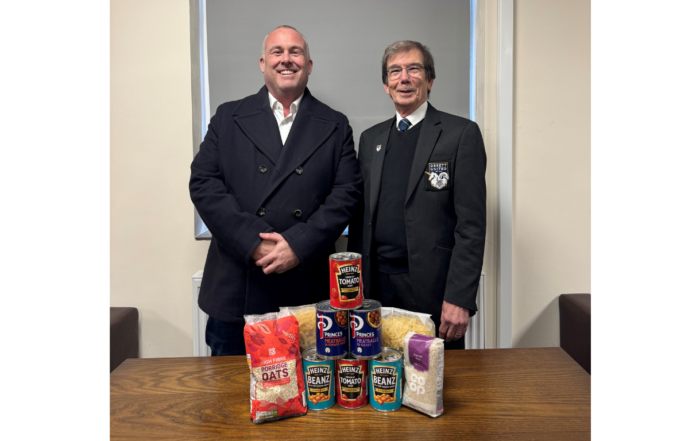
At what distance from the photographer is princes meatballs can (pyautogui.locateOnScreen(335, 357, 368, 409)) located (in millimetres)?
946

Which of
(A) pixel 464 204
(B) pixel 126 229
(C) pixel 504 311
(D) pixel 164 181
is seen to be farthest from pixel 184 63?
(C) pixel 504 311

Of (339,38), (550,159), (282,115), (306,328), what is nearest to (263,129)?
(282,115)

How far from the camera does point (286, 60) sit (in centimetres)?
172

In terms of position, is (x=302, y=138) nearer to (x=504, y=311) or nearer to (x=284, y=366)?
(x=284, y=366)

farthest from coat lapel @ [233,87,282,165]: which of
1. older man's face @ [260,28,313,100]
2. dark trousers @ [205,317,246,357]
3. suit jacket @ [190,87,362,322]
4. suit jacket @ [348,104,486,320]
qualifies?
dark trousers @ [205,317,246,357]

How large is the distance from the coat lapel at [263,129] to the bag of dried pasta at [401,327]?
890 mm

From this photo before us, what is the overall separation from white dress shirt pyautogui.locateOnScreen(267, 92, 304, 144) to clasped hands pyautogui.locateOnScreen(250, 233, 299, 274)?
463 mm

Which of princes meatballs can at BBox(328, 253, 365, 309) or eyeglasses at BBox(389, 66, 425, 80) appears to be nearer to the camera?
princes meatballs can at BBox(328, 253, 365, 309)

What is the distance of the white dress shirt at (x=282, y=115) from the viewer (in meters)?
1.81

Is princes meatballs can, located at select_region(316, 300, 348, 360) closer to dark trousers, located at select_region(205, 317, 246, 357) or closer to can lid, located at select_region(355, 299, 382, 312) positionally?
can lid, located at select_region(355, 299, 382, 312)

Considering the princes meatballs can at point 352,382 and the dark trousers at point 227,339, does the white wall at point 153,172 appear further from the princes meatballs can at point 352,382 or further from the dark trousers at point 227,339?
the princes meatballs can at point 352,382

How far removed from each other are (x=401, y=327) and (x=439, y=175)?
0.77 meters

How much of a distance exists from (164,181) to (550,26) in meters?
2.17

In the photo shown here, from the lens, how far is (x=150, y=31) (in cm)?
220
